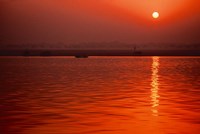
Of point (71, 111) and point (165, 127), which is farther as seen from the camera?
point (71, 111)

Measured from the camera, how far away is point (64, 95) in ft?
88.0

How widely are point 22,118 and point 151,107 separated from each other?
6268 mm

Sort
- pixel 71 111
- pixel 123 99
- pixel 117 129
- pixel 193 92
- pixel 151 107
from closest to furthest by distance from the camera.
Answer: pixel 117 129, pixel 71 111, pixel 151 107, pixel 123 99, pixel 193 92

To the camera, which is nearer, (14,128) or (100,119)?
(14,128)

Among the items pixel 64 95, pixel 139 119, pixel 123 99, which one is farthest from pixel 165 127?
pixel 64 95

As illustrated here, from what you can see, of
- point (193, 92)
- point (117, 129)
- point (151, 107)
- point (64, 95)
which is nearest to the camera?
point (117, 129)

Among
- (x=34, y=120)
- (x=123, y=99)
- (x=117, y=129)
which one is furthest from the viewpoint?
(x=123, y=99)

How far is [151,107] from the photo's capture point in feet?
70.4

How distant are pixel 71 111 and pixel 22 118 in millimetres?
2516

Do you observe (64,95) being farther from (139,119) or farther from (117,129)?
(117,129)

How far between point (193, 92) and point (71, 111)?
11558mm

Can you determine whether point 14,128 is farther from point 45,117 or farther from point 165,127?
point 165,127

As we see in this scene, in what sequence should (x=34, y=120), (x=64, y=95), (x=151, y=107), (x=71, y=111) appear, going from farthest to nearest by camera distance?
(x=64, y=95) → (x=151, y=107) → (x=71, y=111) → (x=34, y=120)

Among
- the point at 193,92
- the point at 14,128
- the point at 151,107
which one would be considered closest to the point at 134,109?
the point at 151,107
